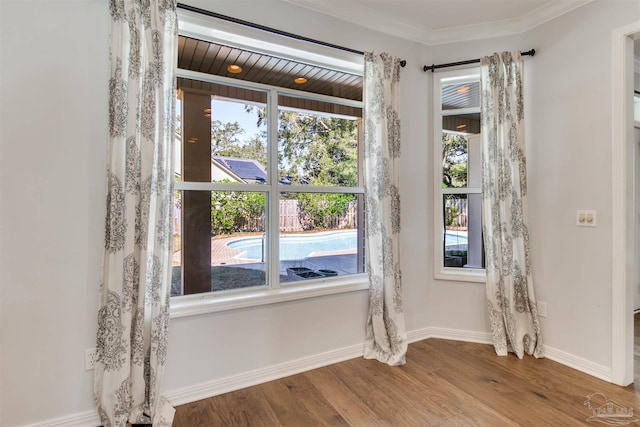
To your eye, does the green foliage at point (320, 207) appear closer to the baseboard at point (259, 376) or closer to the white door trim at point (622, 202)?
the baseboard at point (259, 376)

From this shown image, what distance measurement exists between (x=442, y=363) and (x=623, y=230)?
1555 millimetres

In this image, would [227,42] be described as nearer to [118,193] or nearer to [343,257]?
[118,193]

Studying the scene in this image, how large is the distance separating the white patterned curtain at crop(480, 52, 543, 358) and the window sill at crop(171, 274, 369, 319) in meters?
1.13

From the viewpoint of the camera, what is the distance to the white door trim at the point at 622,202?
7.03ft

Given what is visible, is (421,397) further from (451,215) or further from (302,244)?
(451,215)

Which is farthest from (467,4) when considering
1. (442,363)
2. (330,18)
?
(442,363)

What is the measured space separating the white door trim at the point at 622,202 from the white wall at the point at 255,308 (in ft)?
0.19

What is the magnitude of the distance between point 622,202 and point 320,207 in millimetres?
2098

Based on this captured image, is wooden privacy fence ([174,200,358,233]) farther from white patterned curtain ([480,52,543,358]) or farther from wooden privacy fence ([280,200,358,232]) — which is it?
white patterned curtain ([480,52,543,358])

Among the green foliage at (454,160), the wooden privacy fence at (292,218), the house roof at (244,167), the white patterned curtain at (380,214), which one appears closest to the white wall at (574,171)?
the green foliage at (454,160)

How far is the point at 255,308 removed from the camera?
2.24 metres

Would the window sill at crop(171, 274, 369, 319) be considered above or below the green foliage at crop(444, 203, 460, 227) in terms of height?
below

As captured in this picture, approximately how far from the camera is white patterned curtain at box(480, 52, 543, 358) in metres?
2.60

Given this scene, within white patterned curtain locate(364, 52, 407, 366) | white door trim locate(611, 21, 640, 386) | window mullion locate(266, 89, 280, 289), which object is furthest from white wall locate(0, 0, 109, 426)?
white door trim locate(611, 21, 640, 386)
